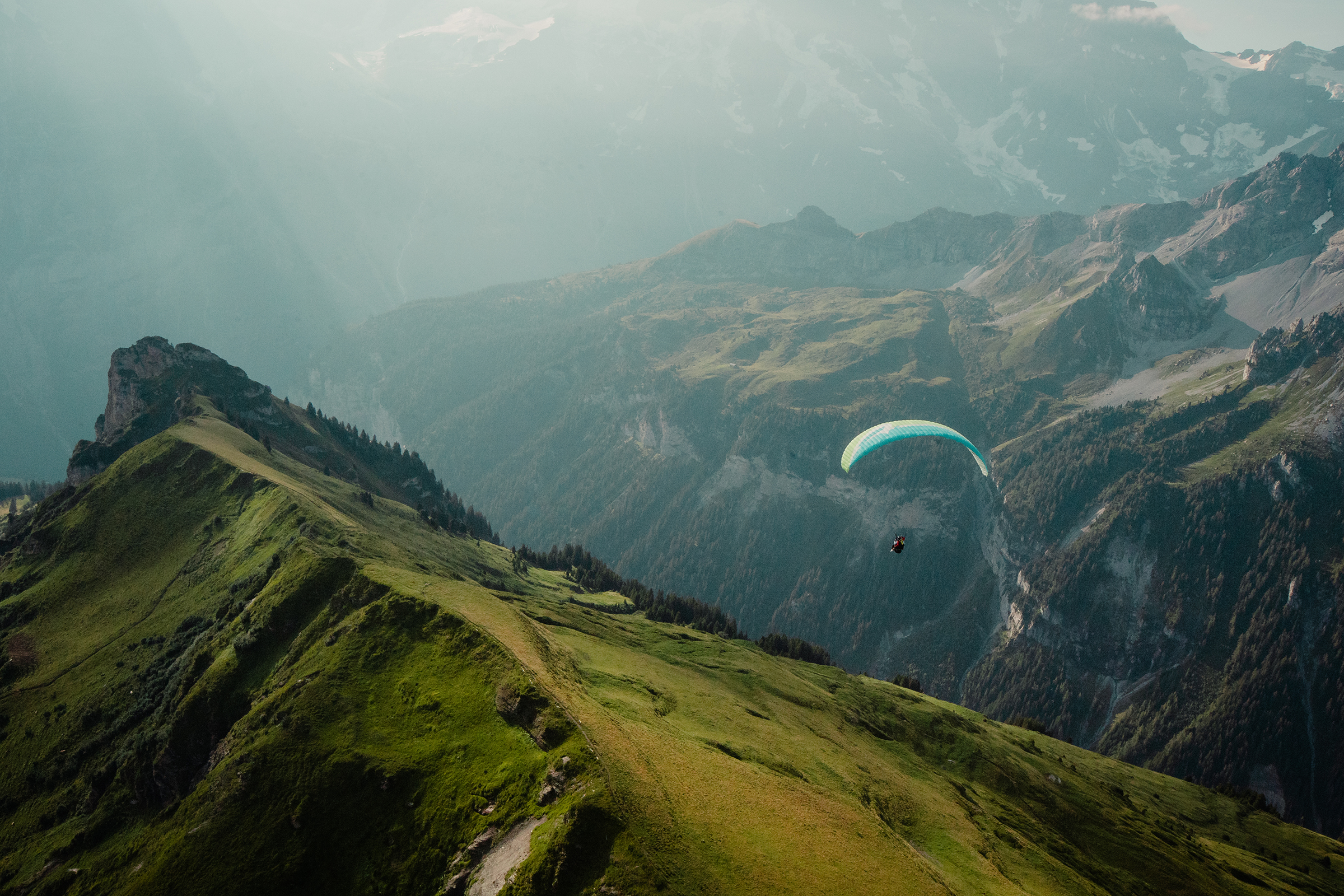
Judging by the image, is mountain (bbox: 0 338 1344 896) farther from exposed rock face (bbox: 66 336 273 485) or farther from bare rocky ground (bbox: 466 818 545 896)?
exposed rock face (bbox: 66 336 273 485)

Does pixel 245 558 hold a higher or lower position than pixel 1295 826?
higher

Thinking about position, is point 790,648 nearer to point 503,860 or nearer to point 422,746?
point 422,746

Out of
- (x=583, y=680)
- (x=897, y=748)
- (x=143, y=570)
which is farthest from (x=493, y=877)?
(x=143, y=570)

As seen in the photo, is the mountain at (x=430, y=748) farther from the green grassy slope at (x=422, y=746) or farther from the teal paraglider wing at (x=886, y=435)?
the teal paraglider wing at (x=886, y=435)

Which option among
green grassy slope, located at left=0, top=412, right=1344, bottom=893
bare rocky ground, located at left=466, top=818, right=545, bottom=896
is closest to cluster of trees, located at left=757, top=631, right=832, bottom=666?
green grassy slope, located at left=0, top=412, right=1344, bottom=893

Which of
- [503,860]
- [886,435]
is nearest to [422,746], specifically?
[503,860]

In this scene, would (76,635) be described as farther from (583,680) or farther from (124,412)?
(124,412)
